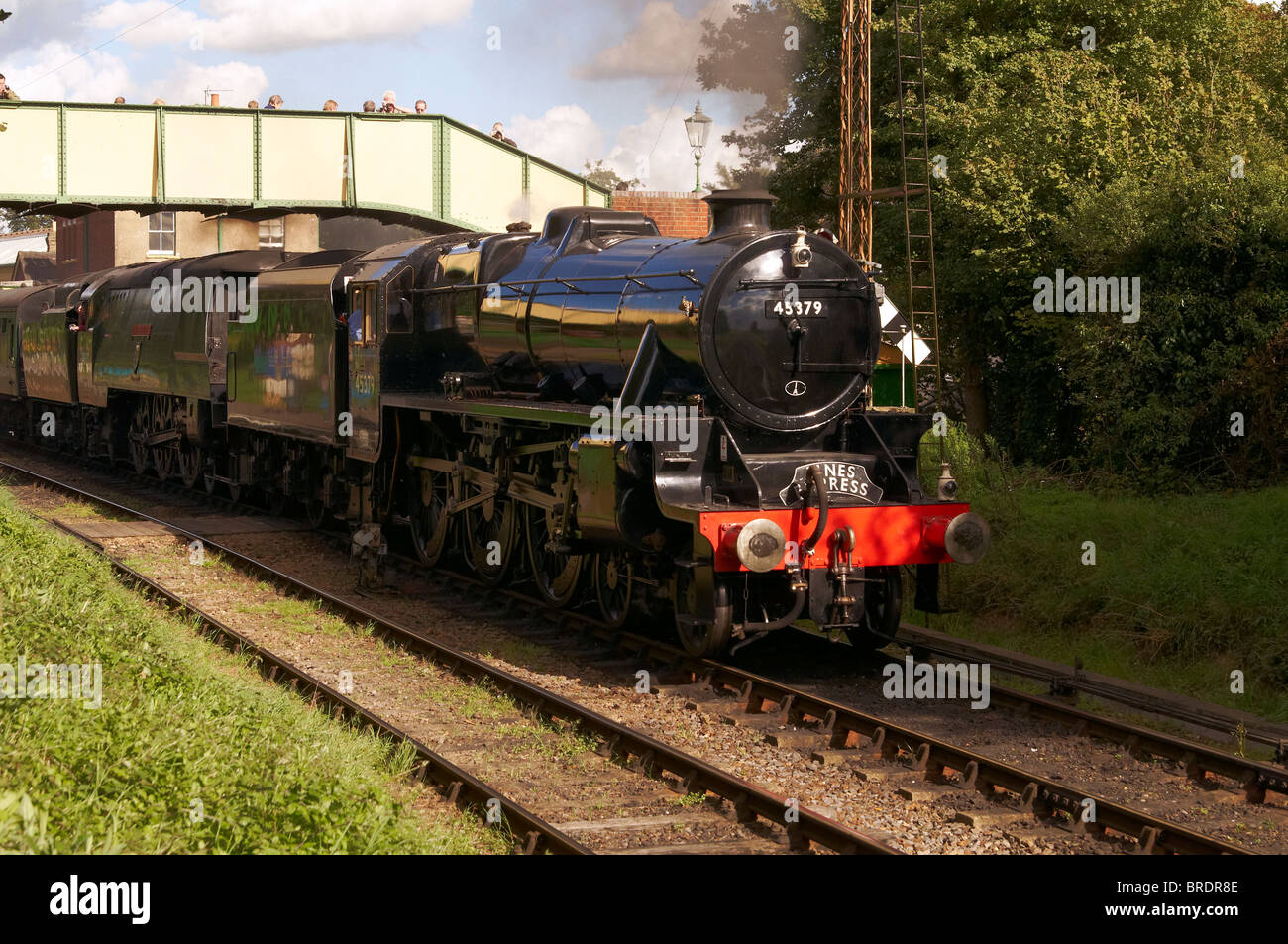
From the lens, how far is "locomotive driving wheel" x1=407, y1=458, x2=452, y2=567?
44.1 ft

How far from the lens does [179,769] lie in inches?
229

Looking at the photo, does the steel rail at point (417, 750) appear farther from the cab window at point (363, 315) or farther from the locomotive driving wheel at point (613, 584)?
the cab window at point (363, 315)

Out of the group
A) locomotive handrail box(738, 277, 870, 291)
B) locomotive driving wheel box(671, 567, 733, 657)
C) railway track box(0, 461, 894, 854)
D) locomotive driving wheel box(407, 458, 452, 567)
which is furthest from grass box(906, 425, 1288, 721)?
locomotive driving wheel box(407, 458, 452, 567)

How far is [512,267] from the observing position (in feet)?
40.0

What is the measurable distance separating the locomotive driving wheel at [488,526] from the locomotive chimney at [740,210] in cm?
307

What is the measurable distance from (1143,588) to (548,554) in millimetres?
5008

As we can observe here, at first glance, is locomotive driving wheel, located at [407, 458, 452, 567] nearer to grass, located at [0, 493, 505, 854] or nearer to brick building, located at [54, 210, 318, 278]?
grass, located at [0, 493, 505, 854]

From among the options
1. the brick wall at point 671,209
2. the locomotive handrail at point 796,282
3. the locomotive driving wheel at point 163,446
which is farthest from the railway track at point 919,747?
the brick wall at point 671,209

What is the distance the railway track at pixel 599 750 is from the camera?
614 centimetres

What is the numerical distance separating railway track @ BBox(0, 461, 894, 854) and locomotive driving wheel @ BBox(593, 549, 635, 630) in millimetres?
1344

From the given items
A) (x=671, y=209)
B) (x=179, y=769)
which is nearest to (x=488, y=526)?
(x=179, y=769)
